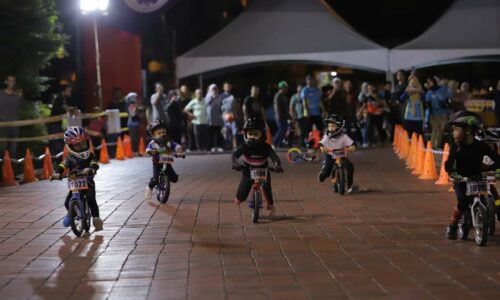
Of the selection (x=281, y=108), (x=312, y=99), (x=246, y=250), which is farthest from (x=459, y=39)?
(x=246, y=250)

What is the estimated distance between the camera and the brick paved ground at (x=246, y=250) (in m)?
7.19

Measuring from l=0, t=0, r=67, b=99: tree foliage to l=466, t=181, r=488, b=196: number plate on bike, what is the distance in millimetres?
12340

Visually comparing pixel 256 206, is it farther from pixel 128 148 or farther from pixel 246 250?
pixel 128 148

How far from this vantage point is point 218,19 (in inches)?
1431

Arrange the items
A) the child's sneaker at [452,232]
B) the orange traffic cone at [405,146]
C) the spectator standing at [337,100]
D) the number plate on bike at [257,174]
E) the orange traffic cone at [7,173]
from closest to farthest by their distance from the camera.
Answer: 1. the child's sneaker at [452,232]
2. the number plate on bike at [257,174]
3. the orange traffic cone at [7,173]
4. the orange traffic cone at [405,146]
5. the spectator standing at [337,100]

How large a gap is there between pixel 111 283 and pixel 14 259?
168 cm

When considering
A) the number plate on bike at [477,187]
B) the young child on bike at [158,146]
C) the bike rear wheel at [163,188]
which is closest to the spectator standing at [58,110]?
the young child on bike at [158,146]

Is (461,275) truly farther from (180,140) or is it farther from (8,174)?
(180,140)

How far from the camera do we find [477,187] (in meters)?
9.12

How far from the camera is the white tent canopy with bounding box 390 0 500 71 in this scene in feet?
84.1

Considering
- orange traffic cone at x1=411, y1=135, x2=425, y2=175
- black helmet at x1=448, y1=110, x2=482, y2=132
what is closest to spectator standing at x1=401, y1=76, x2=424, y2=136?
orange traffic cone at x1=411, y1=135, x2=425, y2=175

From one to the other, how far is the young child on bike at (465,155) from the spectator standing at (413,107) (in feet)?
36.4

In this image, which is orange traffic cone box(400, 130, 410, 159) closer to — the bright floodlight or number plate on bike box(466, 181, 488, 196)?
the bright floodlight

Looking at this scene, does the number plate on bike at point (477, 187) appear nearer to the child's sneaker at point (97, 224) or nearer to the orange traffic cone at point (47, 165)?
the child's sneaker at point (97, 224)
